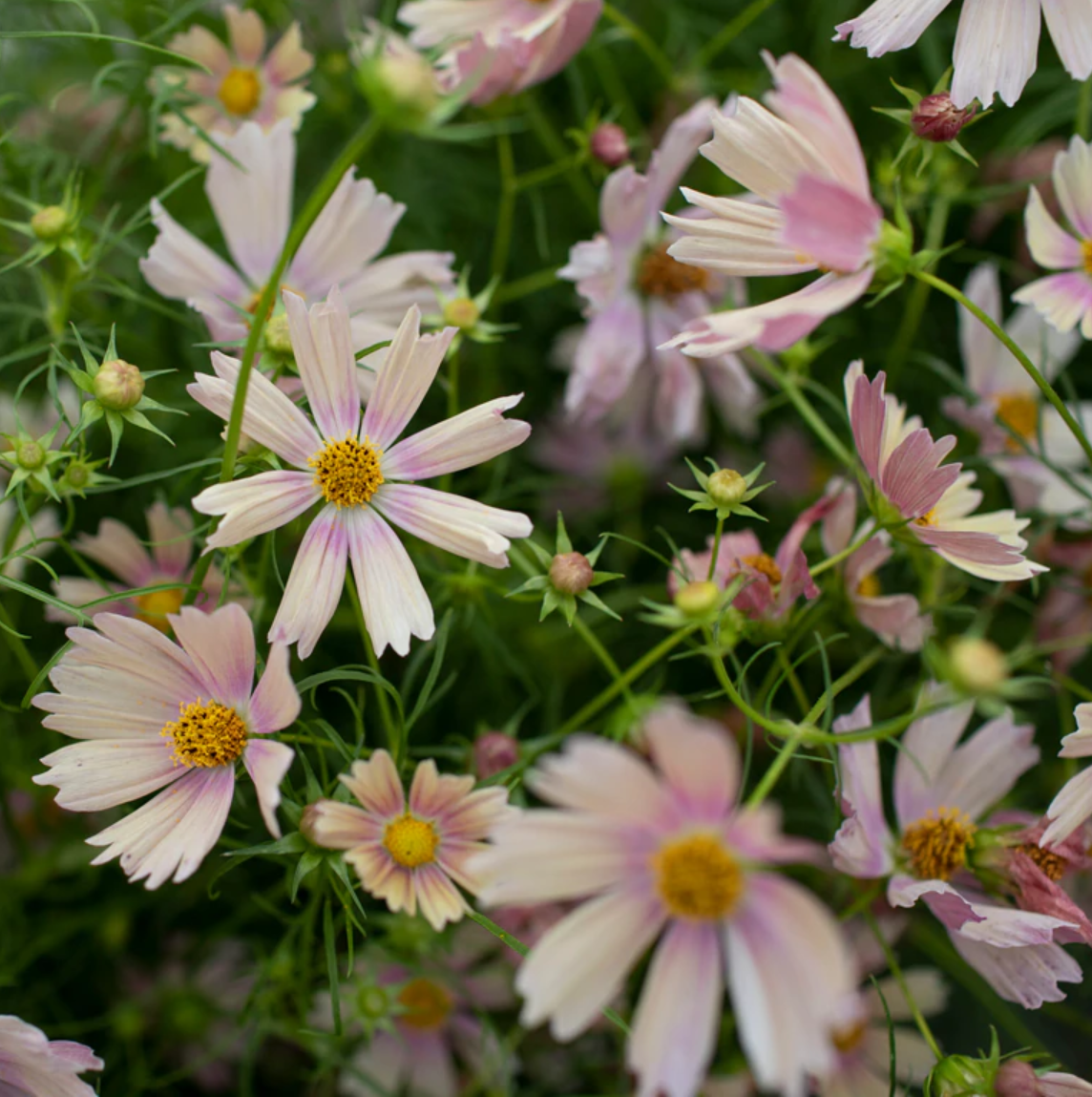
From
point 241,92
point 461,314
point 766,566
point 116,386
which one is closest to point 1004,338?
point 766,566

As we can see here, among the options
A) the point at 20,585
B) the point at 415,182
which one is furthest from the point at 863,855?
the point at 415,182

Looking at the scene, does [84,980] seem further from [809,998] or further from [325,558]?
[809,998]

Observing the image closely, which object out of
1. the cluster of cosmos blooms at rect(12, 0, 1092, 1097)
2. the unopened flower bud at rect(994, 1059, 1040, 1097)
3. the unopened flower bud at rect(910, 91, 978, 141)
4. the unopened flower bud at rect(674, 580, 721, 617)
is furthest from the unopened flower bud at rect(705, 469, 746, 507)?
the unopened flower bud at rect(994, 1059, 1040, 1097)

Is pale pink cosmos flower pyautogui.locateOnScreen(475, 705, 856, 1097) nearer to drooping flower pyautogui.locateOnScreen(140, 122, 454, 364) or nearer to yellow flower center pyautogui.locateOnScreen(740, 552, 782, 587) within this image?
yellow flower center pyautogui.locateOnScreen(740, 552, 782, 587)

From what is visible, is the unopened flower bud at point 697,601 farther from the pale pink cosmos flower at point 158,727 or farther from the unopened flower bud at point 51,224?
the unopened flower bud at point 51,224

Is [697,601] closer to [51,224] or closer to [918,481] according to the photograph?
[918,481]

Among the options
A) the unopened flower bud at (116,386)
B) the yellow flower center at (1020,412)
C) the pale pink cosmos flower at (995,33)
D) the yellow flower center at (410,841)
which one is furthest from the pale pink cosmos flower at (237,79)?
the yellow flower center at (1020,412)
